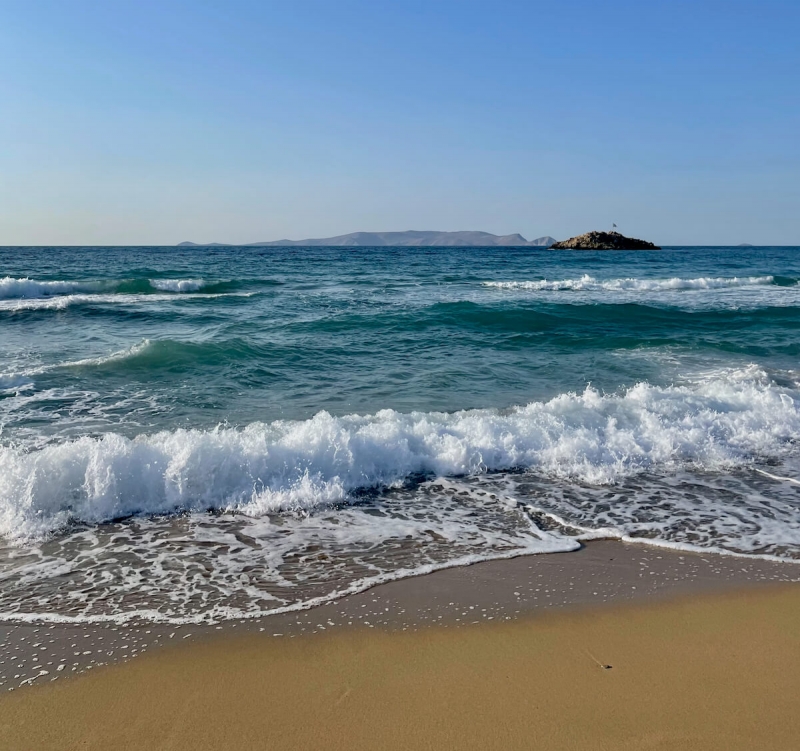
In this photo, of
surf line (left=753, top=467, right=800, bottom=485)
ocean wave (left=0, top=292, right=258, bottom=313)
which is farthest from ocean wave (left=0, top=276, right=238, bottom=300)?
surf line (left=753, top=467, right=800, bottom=485)

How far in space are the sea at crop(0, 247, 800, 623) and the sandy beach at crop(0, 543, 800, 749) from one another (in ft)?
1.66

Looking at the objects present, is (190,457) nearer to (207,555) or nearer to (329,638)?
(207,555)

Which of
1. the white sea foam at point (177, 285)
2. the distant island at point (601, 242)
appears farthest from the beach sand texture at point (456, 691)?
the distant island at point (601, 242)

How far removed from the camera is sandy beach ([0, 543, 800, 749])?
8.93 ft

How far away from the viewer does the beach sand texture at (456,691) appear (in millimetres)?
2709

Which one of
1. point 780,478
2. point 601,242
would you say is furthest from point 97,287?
point 601,242

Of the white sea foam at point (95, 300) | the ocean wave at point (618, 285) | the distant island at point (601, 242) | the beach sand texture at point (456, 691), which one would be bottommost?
the beach sand texture at point (456, 691)

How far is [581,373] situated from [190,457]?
24.6 ft

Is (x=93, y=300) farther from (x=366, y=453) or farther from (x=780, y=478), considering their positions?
(x=780, y=478)

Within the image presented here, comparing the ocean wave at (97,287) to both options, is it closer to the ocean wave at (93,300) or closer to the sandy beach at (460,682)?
the ocean wave at (93,300)

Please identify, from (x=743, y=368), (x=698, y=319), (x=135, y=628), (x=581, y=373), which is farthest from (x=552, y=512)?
(x=698, y=319)

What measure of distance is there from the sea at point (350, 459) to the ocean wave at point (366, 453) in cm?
3

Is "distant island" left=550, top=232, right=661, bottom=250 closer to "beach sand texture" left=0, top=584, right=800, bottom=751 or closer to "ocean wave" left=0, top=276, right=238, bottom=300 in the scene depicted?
"ocean wave" left=0, top=276, right=238, bottom=300

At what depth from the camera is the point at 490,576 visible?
423 centimetres
